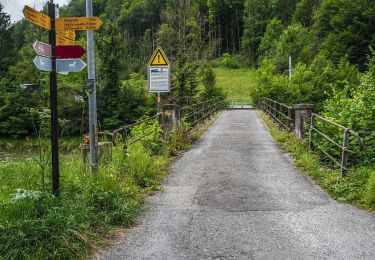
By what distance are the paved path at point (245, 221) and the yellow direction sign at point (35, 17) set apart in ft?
8.89

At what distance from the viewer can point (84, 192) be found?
17.9 ft

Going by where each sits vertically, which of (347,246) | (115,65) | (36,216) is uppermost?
A: (115,65)

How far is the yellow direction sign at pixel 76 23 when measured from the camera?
5191 mm

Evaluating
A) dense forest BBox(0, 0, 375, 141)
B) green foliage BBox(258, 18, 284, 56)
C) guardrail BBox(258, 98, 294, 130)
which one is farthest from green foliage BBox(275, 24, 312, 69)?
guardrail BBox(258, 98, 294, 130)

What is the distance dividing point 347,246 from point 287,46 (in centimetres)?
7092

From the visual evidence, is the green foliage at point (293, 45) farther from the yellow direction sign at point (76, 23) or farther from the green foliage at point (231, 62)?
the yellow direction sign at point (76, 23)

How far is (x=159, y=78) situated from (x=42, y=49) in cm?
645

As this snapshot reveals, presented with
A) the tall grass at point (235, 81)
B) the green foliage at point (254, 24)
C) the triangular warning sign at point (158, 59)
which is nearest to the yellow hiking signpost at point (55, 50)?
the triangular warning sign at point (158, 59)

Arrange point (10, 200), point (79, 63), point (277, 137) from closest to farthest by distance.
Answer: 1. point (10, 200)
2. point (79, 63)
3. point (277, 137)

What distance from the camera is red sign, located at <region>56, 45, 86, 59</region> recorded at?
523cm

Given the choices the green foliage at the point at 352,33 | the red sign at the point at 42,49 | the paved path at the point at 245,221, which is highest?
the green foliage at the point at 352,33

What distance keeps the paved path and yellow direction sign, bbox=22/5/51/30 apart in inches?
107

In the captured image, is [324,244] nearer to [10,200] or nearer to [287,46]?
[10,200]

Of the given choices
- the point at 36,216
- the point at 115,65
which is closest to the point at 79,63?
the point at 36,216
